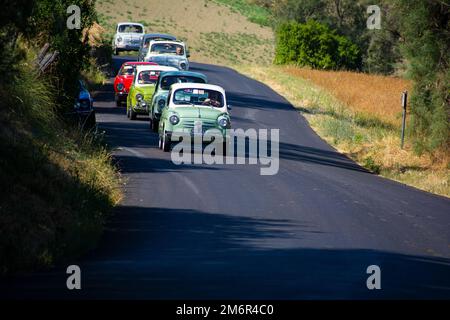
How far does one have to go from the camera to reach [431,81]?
1292 inches

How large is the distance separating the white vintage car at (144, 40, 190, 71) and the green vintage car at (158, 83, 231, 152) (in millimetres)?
14984

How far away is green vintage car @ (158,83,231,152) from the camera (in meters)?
26.2

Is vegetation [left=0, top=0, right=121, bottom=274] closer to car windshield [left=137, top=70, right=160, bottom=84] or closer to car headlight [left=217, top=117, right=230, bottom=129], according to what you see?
car headlight [left=217, top=117, right=230, bottom=129]

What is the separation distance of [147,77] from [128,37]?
27181mm

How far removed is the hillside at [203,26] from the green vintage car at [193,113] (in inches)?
2061

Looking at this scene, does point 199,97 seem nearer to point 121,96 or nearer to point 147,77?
point 147,77

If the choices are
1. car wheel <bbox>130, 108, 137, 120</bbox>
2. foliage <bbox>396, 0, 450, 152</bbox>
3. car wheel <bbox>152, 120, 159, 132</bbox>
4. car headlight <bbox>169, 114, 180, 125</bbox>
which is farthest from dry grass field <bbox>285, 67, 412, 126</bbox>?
car headlight <bbox>169, 114, 180, 125</bbox>

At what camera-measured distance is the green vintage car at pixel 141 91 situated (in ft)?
108

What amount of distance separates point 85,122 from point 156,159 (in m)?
2.00

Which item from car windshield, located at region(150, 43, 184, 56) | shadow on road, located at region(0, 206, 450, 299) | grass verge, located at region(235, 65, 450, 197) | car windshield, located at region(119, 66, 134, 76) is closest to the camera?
shadow on road, located at region(0, 206, 450, 299)

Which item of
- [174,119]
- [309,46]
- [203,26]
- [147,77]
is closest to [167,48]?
[147,77]

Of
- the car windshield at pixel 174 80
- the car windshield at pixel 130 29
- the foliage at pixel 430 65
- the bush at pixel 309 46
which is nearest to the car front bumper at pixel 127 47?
the car windshield at pixel 130 29

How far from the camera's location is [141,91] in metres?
33.0
